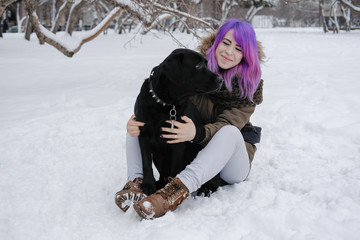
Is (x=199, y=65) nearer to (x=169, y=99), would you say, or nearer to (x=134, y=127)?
(x=169, y=99)

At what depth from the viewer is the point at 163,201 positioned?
1.94m

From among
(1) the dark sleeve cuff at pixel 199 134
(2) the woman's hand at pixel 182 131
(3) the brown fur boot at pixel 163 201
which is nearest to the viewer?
(3) the brown fur boot at pixel 163 201

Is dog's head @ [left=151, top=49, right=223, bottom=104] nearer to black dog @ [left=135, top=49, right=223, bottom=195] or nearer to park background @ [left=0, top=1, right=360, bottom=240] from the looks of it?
black dog @ [left=135, top=49, right=223, bottom=195]

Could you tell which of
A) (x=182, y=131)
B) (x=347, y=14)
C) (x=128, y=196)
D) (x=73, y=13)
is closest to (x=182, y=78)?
(x=182, y=131)

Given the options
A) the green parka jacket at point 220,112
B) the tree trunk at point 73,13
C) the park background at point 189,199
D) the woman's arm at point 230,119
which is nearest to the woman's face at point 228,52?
the green parka jacket at point 220,112

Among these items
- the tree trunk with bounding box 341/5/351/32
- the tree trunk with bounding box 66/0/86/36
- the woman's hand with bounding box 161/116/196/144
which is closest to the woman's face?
the woman's hand with bounding box 161/116/196/144

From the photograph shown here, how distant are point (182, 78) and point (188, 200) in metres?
0.82

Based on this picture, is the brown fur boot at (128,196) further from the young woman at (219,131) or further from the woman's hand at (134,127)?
the woman's hand at (134,127)

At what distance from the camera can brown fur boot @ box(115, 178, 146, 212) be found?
2.04m

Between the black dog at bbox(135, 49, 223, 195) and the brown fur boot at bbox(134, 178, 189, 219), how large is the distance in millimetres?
200

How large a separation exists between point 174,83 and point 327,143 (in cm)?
192

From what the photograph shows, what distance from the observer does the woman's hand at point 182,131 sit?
201 centimetres

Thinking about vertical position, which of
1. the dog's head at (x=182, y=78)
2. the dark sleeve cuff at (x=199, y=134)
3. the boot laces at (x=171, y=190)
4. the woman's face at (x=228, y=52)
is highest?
the woman's face at (x=228, y=52)

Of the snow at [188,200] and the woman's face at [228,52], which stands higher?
the woman's face at [228,52]
